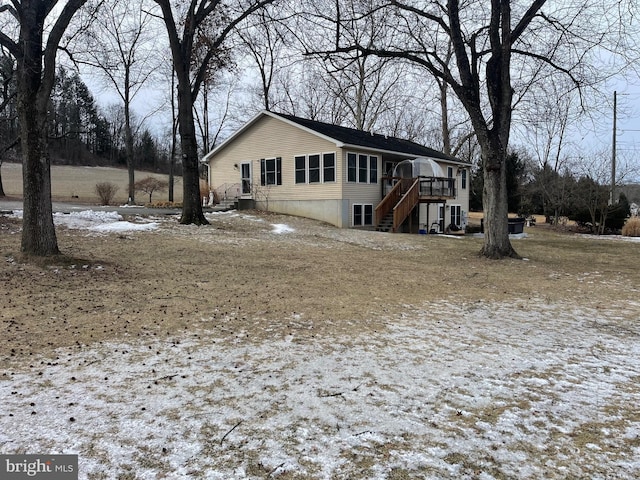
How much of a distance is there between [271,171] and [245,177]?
203cm

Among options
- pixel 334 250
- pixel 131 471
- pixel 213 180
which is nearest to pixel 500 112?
pixel 334 250

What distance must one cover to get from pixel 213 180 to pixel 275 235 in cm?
1335

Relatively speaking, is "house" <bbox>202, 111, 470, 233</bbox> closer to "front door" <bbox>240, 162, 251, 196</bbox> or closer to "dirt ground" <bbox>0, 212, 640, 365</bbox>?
"front door" <bbox>240, 162, 251, 196</bbox>

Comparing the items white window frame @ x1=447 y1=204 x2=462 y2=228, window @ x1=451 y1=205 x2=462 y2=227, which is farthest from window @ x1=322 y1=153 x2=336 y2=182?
window @ x1=451 y1=205 x2=462 y2=227

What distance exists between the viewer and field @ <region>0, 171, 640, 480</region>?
2.60 metres

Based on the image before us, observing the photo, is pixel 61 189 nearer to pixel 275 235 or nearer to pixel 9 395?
pixel 275 235

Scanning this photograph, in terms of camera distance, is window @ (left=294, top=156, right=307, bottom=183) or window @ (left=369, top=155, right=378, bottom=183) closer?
A: window @ (left=294, top=156, right=307, bottom=183)

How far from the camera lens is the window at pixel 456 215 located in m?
28.0

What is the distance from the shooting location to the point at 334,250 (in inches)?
505

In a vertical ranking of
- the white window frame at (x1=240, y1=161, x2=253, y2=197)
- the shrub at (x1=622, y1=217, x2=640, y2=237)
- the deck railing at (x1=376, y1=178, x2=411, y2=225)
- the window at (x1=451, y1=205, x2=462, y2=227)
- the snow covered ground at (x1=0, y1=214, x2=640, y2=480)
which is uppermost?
the white window frame at (x1=240, y1=161, x2=253, y2=197)

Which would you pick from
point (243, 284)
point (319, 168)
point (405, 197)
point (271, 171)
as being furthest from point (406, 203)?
point (243, 284)

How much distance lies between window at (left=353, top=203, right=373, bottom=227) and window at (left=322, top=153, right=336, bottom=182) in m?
1.75

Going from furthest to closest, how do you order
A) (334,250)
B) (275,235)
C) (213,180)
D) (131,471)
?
1. (213,180)
2. (275,235)
3. (334,250)
4. (131,471)

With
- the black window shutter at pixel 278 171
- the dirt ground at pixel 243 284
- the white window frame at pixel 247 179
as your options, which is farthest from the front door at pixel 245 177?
the dirt ground at pixel 243 284
